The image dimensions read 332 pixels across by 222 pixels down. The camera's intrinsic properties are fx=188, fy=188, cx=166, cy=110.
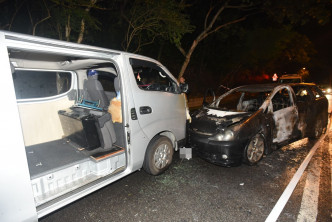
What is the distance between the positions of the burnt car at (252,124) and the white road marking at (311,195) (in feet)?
2.51

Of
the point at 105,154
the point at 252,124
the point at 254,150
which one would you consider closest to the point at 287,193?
the point at 254,150

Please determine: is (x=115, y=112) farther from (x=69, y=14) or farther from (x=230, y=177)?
(x=69, y=14)

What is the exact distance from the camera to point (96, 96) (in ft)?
11.8

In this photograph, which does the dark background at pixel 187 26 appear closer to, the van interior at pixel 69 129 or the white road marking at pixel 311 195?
the van interior at pixel 69 129

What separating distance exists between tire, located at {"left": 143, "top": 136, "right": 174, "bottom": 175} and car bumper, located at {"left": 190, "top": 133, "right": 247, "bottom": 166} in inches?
26.8

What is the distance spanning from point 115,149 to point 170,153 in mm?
1121

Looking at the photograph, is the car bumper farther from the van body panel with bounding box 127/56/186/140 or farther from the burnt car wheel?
the van body panel with bounding box 127/56/186/140

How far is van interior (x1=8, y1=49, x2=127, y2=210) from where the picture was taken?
101 inches

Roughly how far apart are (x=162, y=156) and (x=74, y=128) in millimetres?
1737

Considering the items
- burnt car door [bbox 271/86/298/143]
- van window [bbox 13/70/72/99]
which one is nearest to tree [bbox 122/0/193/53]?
burnt car door [bbox 271/86/298/143]

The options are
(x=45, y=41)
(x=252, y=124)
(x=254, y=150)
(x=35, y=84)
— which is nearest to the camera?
(x=45, y=41)

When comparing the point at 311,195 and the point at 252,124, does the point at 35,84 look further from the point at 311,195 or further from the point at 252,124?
the point at 311,195

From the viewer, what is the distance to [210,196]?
2998mm

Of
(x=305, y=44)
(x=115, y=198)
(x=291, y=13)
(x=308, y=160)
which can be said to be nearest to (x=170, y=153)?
(x=115, y=198)
